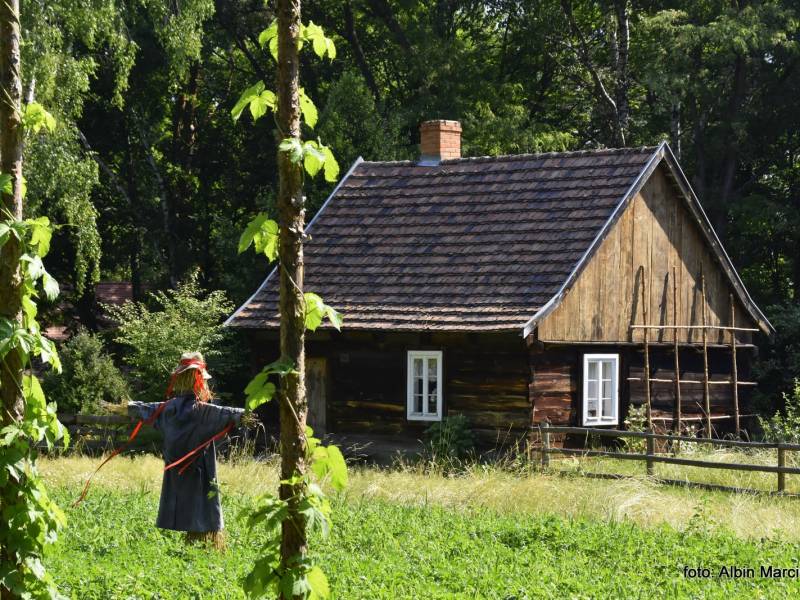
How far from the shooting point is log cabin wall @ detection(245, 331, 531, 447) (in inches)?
806

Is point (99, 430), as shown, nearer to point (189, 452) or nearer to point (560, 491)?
point (560, 491)

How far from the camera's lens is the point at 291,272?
5.34 metres

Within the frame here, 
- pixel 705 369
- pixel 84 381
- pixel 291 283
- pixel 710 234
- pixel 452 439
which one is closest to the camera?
pixel 291 283

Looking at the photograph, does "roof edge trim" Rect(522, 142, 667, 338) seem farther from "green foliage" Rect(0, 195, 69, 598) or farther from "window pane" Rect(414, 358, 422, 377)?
"green foliage" Rect(0, 195, 69, 598)

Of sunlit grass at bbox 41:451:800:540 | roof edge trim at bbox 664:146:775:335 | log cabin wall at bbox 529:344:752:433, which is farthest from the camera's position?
roof edge trim at bbox 664:146:775:335

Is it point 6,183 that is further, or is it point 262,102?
point 6,183

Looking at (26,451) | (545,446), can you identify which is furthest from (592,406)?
(26,451)

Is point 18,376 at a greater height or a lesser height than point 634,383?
lesser

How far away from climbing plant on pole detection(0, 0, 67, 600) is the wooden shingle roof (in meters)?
13.7

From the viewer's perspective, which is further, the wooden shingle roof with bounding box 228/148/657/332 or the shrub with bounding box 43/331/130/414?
the shrub with bounding box 43/331/130/414

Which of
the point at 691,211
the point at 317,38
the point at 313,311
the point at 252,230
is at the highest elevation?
the point at 691,211

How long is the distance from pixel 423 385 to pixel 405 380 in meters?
0.38

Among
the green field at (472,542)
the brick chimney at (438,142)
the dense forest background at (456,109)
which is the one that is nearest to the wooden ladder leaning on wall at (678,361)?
the dense forest background at (456,109)

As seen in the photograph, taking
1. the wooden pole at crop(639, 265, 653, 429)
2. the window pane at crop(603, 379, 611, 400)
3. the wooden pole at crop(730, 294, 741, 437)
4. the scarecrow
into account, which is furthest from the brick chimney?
the scarecrow
